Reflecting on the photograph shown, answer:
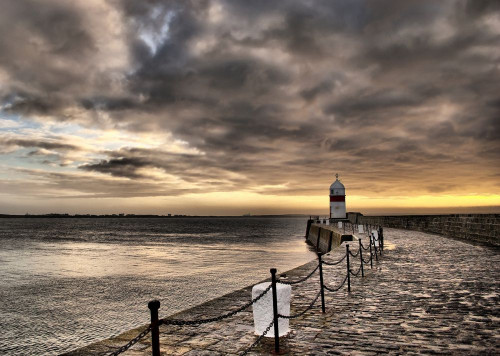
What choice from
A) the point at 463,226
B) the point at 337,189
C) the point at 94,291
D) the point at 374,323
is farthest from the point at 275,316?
the point at 337,189

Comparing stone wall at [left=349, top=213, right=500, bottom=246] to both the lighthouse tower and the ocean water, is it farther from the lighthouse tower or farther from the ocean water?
the lighthouse tower

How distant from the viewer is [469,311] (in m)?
6.68

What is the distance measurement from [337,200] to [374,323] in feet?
162

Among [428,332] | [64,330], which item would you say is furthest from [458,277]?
[64,330]

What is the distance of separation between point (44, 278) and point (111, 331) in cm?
1302

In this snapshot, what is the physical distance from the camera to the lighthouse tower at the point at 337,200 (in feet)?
177

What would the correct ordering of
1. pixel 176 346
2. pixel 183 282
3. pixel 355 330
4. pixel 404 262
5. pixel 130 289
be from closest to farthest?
pixel 176 346, pixel 355 330, pixel 404 262, pixel 130 289, pixel 183 282

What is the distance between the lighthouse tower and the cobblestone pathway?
4397 cm

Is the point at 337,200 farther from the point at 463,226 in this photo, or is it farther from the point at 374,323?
the point at 374,323

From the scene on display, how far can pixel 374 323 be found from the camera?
6.09 meters

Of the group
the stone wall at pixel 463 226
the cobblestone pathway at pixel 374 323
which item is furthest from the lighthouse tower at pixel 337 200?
the cobblestone pathway at pixel 374 323

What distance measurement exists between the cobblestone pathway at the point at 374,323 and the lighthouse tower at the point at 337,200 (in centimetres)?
4397

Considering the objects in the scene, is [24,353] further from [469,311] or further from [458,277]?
[458,277]

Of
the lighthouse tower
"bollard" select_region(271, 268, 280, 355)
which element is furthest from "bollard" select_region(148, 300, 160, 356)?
the lighthouse tower
